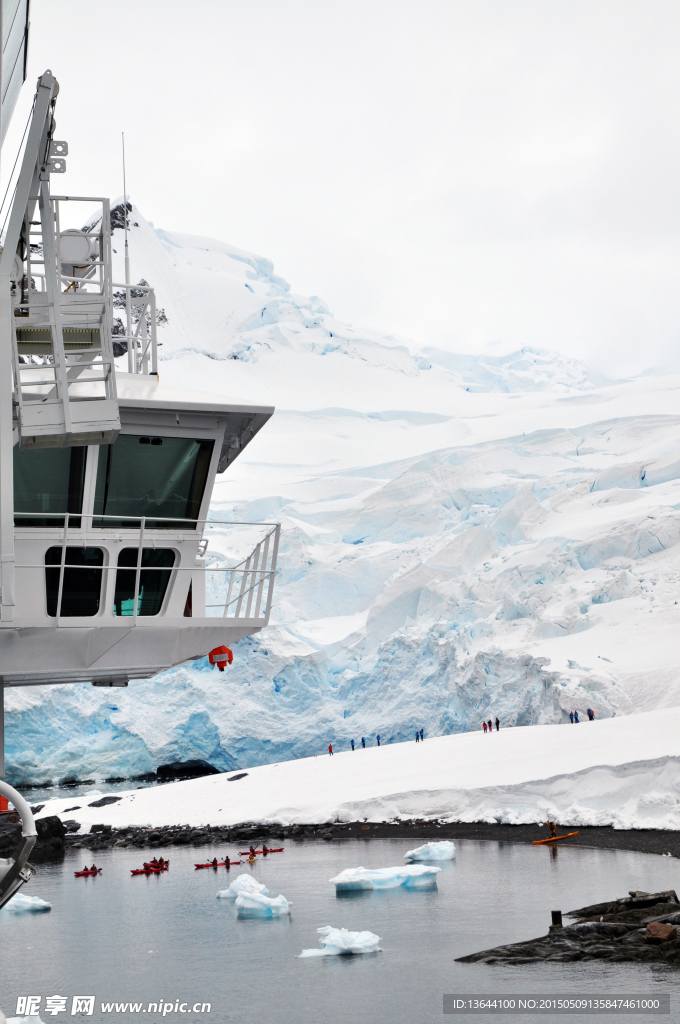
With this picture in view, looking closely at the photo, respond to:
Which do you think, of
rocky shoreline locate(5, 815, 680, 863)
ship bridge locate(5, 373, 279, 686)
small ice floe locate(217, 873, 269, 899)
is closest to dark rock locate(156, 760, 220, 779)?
rocky shoreline locate(5, 815, 680, 863)

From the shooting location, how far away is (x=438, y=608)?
4072 centimetres

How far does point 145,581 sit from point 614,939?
12.1 metres

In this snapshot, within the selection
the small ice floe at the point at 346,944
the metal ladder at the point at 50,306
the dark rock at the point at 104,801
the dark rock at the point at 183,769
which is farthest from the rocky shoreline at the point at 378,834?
the metal ladder at the point at 50,306

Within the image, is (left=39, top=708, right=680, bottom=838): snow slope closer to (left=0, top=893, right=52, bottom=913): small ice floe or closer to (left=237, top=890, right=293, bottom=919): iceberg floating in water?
(left=237, top=890, right=293, bottom=919): iceberg floating in water

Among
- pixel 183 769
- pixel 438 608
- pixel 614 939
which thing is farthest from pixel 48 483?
pixel 183 769

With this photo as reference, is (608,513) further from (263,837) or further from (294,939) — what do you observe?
(294,939)

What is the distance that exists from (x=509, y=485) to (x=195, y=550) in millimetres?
43555

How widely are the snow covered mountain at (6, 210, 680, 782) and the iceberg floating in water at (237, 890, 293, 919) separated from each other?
16.1 metres

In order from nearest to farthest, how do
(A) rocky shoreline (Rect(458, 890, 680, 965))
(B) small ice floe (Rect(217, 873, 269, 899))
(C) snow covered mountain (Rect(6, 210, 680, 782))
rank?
(A) rocky shoreline (Rect(458, 890, 680, 965)), (B) small ice floe (Rect(217, 873, 269, 899)), (C) snow covered mountain (Rect(6, 210, 680, 782))

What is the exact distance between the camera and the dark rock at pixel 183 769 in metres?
42.2

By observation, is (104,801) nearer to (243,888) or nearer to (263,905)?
(243,888)

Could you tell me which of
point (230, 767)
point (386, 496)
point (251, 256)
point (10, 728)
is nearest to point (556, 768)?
point (230, 767)

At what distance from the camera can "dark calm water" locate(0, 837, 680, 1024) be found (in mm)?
14797

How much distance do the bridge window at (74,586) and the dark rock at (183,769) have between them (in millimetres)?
35504
